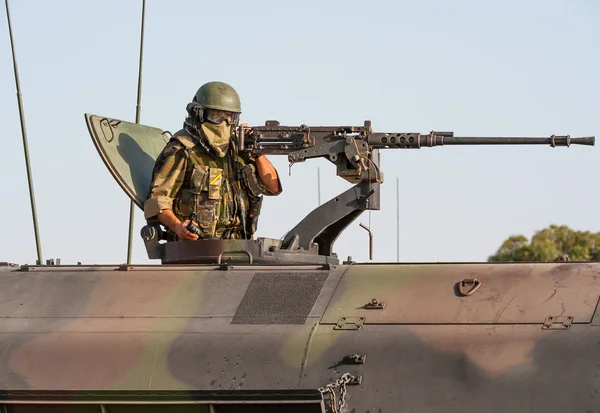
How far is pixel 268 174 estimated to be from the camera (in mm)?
15242

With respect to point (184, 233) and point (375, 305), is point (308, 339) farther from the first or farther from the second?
point (184, 233)

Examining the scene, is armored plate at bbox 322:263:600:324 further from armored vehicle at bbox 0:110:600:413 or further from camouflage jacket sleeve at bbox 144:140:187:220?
camouflage jacket sleeve at bbox 144:140:187:220

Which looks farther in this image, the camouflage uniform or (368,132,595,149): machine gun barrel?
the camouflage uniform

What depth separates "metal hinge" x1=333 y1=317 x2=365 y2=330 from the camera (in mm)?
11992

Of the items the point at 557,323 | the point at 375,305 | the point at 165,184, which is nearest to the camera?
the point at 557,323

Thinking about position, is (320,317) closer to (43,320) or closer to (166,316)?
(166,316)

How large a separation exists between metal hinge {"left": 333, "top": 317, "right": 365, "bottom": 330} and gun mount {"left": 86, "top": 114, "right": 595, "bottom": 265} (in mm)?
1695

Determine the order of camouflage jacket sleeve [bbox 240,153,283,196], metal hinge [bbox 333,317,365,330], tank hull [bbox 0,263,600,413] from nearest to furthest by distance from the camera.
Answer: tank hull [bbox 0,263,600,413] → metal hinge [bbox 333,317,365,330] → camouflage jacket sleeve [bbox 240,153,283,196]

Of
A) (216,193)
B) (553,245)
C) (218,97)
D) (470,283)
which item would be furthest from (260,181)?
(553,245)

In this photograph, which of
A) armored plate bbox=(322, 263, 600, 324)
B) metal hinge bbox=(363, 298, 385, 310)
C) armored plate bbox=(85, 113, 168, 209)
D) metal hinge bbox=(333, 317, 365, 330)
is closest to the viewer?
armored plate bbox=(322, 263, 600, 324)

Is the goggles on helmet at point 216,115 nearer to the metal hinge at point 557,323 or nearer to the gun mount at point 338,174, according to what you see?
the gun mount at point 338,174

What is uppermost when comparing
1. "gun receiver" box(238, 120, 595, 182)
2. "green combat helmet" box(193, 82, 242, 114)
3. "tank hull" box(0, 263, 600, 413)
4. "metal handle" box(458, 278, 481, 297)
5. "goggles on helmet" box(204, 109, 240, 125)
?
"green combat helmet" box(193, 82, 242, 114)

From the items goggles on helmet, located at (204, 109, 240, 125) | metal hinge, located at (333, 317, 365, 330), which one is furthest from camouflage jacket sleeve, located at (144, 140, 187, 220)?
metal hinge, located at (333, 317, 365, 330)

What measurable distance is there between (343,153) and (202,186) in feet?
5.29
